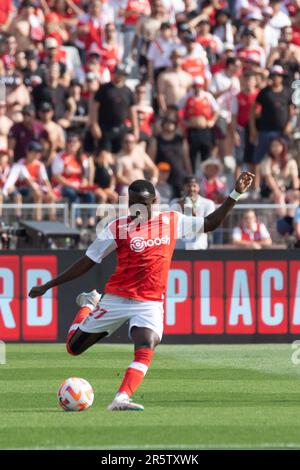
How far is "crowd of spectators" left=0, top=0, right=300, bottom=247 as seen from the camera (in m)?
24.2

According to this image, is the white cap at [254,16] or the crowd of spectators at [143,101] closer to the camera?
the crowd of spectators at [143,101]

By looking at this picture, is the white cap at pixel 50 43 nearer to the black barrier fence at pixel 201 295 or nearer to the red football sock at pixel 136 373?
the black barrier fence at pixel 201 295

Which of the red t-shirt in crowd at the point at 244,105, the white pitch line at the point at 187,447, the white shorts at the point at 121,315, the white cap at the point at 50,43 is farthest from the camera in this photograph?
the white cap at the point at 50,43

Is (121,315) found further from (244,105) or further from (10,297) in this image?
(244,105)

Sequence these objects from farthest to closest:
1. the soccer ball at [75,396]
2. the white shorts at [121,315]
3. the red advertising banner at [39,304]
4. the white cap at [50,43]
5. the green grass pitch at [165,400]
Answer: the white cap at [50,43] < the red advertising banner at [39,304] < the white shorts at [121,315] < the soccer ball at [75,396] < the green grass pitch at [165,400]

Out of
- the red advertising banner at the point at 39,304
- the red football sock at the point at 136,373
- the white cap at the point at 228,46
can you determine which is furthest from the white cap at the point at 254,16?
the red football sock at the point at 136,373

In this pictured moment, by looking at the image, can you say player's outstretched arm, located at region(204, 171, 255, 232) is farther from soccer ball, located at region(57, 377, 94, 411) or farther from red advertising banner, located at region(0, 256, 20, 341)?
red advertising banner, located at region(0, 256, 20, 341)

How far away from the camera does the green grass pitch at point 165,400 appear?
10.3m

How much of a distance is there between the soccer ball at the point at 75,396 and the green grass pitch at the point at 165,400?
3.8 inches

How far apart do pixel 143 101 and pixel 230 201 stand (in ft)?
44.6

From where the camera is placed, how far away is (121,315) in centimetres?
1273

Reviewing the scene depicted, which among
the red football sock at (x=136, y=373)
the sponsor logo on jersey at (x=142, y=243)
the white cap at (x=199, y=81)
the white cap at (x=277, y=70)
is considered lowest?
the red football sock at (x=136, y=373)

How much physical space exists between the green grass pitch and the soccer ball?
0.10 metres

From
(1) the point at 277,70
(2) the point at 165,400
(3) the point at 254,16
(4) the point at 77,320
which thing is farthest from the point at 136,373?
(3) the point at 254,16
